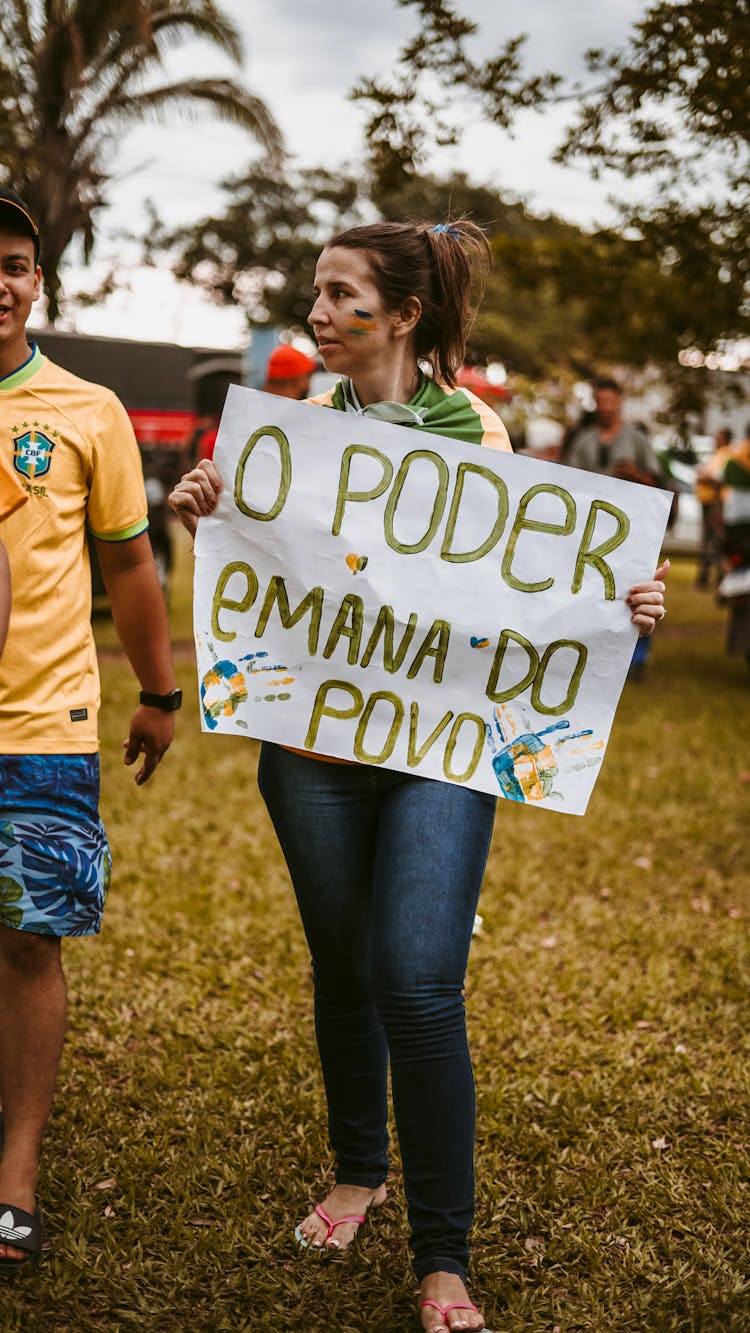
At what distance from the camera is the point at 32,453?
100 inches

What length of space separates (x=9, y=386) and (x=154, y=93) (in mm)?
13833

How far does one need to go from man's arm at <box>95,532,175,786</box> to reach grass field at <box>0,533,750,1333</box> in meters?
1.00

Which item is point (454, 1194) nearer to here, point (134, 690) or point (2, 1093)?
point (2, 1093)

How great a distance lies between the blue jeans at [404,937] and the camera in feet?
7.56

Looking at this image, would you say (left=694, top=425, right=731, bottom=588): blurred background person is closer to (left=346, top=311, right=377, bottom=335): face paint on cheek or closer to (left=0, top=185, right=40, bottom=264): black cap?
(left=346, top=311, right=377, bottom=335): face paint on cheek

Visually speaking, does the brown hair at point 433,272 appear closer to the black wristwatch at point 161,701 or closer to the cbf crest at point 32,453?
the cbf crest at point 32,453

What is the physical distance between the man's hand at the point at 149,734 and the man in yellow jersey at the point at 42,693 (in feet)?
0.69

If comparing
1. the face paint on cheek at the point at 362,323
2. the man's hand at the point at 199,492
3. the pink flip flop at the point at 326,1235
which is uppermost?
the face paint on cheek at the point at 362,323

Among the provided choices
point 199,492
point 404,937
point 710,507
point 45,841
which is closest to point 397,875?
point 404,937

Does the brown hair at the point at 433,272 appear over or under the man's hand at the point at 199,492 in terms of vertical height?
over

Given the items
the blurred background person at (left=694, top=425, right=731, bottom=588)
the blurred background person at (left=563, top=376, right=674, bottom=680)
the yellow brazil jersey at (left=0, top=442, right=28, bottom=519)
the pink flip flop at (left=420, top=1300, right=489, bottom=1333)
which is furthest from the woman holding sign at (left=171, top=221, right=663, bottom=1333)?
the blurred background person at (left=694, top=425, right=731, bottom=588)

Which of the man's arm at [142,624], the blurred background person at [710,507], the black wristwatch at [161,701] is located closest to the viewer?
the man's arm at [142,624]

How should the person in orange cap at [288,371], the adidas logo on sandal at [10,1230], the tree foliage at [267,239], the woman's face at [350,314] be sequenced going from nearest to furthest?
the woman's face at [350,314], the adidas logo on sandal at [10,1230], the person in orange cap at [288,371], the tree foliage at [267,239]

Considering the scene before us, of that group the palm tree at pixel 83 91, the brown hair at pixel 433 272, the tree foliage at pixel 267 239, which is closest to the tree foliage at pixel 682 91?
the brown hair at pixel 433 272
